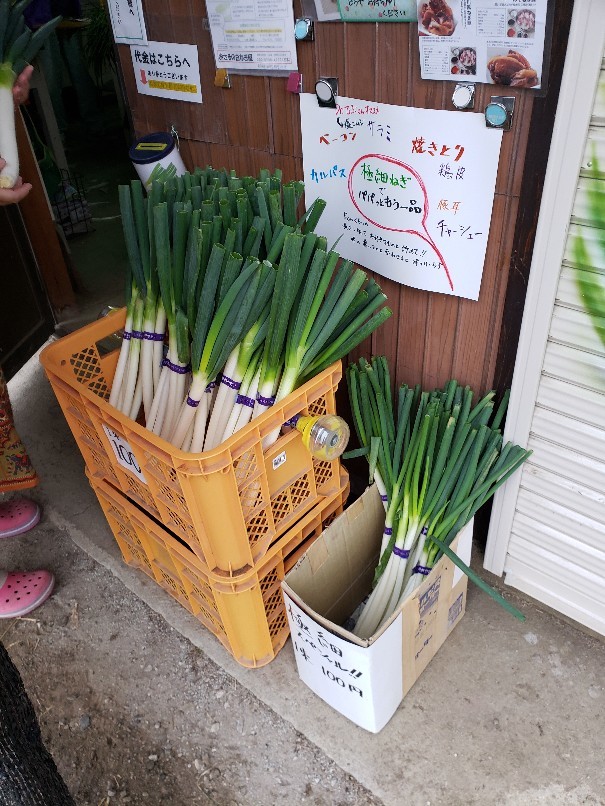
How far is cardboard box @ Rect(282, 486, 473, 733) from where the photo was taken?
1302 millimetres

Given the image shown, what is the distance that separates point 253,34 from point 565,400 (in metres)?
1.21

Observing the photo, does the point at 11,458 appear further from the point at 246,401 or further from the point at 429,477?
the point at 429,477

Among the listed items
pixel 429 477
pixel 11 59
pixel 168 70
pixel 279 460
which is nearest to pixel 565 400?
pixel 429 477

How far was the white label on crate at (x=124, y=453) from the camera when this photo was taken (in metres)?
1.43

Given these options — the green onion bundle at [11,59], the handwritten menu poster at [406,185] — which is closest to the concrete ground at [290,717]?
the handwritten menu poster at [406,185]

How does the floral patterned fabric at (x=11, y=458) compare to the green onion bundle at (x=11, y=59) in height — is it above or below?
below

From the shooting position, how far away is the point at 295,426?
4.61ft

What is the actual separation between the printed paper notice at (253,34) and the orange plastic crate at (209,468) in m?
0.77

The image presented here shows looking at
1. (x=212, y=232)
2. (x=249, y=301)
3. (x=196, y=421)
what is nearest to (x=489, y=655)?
(x=196, y=421)

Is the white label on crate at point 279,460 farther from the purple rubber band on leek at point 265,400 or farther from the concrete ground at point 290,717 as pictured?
the concrete ground at point 290,717

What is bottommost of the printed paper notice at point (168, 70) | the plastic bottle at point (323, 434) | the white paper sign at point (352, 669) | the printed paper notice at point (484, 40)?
the white paper sign at point (352, 669)

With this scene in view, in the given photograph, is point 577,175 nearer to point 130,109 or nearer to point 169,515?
point 169,515

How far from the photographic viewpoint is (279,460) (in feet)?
4.68

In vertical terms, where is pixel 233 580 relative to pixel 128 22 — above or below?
below
